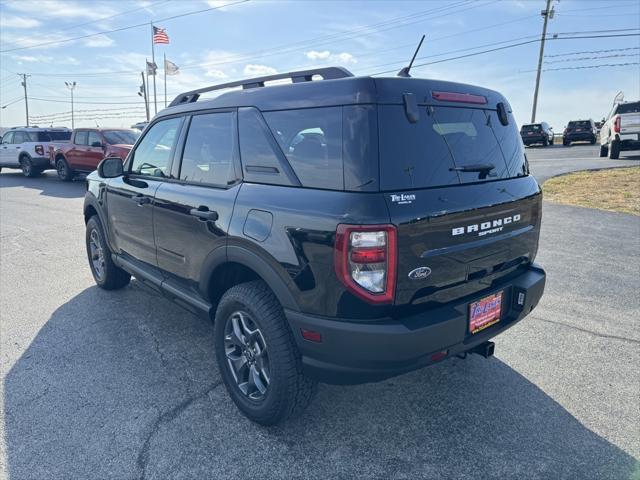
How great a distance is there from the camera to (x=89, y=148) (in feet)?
45.7

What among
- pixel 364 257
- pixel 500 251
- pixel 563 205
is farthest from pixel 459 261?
pixel 563 205


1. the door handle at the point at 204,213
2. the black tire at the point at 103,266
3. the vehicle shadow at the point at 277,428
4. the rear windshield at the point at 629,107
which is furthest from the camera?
the rear windshield at the point at 629,107

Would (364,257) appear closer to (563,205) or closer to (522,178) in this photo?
(522,178)

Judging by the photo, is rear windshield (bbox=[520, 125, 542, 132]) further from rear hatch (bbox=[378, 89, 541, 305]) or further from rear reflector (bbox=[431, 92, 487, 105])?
rear reflector (bbox=[431, 92, 487, 105])

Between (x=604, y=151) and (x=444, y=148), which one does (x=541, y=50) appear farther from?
(x=444, y=148)

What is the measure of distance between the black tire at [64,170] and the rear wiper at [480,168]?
1541 cm

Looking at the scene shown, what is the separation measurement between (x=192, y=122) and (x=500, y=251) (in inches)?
89.7

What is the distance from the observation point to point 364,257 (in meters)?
2.07

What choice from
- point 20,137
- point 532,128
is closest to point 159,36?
point 20,137

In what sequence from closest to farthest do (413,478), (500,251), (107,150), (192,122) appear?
1. (413,478)
2. (500,251)
3. (192,122)
4. (107,150)

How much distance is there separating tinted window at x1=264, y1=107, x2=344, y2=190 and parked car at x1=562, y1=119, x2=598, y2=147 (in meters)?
32.4

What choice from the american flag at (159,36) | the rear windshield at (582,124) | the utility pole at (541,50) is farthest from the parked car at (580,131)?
the american flag at (159,36)

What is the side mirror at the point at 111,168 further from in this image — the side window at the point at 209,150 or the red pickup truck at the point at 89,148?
the red pickup truck at the point at 89,148

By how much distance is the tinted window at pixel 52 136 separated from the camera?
1703cm
